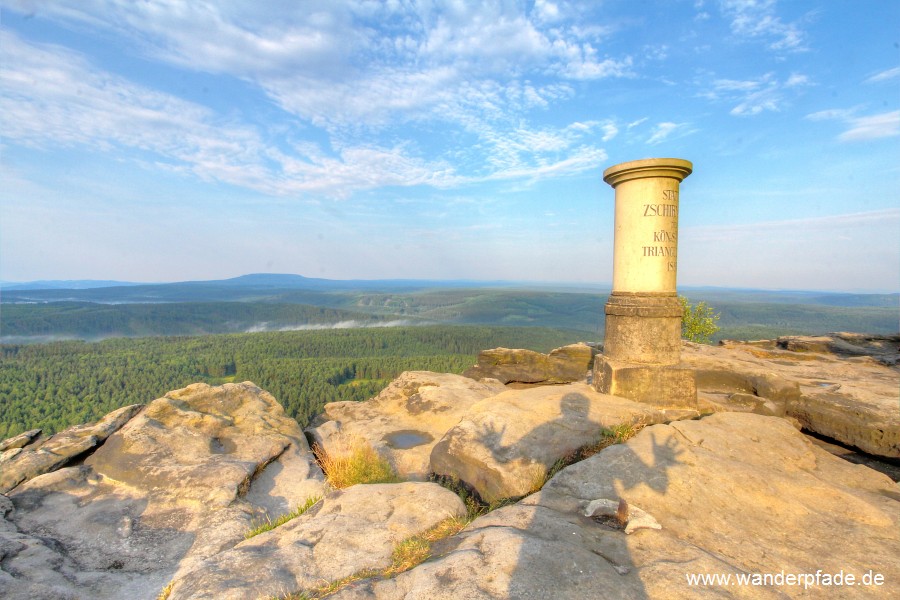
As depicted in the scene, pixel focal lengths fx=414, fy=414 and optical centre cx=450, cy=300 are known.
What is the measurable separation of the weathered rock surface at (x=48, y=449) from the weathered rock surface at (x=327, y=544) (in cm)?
545

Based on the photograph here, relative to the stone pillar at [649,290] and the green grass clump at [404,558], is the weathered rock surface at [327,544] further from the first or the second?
the stone pillar at [649,290]

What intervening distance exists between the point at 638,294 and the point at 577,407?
247cm

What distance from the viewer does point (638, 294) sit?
25.2 ft

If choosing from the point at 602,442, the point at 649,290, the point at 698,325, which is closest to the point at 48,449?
the point at 602,442

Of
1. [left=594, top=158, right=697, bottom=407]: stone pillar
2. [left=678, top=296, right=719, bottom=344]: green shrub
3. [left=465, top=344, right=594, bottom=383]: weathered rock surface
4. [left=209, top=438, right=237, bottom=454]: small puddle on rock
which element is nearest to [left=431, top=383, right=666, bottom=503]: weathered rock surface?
[left=594, top=158, right=697, bottom=407]: stone pillar

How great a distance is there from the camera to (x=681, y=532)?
3.93 meters

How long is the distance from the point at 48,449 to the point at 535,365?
1134cm

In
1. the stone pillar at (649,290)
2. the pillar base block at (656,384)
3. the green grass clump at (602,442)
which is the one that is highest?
the stone pillar at (649,290)

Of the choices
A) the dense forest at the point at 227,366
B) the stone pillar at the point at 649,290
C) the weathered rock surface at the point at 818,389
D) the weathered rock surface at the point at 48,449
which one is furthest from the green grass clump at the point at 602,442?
the dense forest at the point at 227,366

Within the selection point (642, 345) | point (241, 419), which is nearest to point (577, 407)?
point (642, 345)

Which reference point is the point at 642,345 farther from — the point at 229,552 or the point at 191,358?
the point at 191,358

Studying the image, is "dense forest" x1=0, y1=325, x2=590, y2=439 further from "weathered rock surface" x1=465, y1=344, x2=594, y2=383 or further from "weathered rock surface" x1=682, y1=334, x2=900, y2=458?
"weathered rock surface" x1=682, y1=334, x2=900, y2=458

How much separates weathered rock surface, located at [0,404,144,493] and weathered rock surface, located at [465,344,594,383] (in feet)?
31.2

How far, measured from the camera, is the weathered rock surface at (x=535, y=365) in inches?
494
